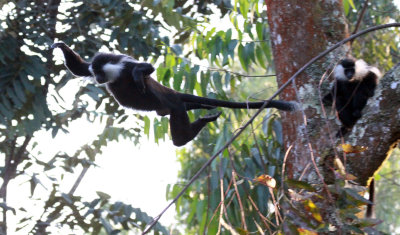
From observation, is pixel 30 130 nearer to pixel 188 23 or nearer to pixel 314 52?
pixel 188 23

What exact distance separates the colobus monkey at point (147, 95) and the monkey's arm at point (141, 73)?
0.58 feet

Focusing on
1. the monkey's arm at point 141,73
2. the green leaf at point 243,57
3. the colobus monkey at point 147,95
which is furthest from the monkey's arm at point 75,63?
the green leaf at point 243,57

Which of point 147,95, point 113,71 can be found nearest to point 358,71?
point 147,95

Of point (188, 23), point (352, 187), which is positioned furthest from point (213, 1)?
point (352, 187)

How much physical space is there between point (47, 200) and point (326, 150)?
3.23 m

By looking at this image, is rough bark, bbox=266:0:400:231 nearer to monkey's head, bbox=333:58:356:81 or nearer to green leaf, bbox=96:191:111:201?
monkey's head, bbox=333:58:356:81

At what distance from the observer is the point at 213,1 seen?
562 cm

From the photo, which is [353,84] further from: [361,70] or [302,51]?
[302,51]

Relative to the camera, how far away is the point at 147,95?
11.3 ft

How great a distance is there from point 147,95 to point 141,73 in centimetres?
35

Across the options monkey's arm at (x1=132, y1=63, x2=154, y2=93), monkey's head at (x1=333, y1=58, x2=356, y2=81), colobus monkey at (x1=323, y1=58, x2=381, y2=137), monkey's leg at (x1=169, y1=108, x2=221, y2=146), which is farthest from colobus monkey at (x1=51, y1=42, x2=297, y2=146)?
monkey's head at (x1=333, y1=58, x2=356, y2=81)

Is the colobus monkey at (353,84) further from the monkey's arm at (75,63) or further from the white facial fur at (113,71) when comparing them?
the monkey's arm at (75,63)

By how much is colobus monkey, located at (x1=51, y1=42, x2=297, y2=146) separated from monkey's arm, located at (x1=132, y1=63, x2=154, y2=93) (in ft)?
0.58

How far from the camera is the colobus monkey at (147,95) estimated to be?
3.43 meters
